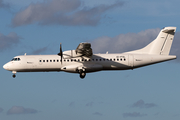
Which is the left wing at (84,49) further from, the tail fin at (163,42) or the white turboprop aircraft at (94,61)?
the tail fin at (163,42)

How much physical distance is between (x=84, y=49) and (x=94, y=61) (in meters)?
3.25

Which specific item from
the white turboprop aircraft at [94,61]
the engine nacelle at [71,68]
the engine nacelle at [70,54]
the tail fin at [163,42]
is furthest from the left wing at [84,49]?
the tail fin at [163,42]

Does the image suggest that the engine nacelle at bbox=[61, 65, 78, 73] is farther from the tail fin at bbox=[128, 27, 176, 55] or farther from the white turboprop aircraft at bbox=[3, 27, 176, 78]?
the tail fin at bbox=[128, 27, 176, 55]

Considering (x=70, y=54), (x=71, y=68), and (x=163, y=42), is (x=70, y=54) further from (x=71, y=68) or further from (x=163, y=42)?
(x=163, y=42)

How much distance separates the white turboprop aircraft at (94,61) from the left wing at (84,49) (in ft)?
0.50

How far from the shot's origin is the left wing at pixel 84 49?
3656 cm

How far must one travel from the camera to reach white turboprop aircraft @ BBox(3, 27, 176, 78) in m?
40.2

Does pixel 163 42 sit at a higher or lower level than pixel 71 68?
higher

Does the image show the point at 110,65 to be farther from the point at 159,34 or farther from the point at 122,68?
the point at 159,34

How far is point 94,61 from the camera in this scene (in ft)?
132

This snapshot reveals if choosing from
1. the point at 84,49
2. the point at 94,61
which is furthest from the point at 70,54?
the point at 94,61

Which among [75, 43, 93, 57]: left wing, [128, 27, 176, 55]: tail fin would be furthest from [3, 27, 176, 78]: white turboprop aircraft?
[75, 43, 93, 57]: left wing

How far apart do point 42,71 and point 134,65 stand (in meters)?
12.1

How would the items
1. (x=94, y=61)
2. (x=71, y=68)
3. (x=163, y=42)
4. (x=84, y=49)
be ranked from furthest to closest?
(x=163, y=42)
(x=94, y=61)
(x=71, y=68)
(x=84, y=49)
